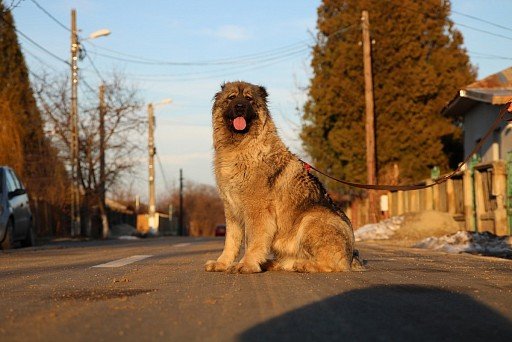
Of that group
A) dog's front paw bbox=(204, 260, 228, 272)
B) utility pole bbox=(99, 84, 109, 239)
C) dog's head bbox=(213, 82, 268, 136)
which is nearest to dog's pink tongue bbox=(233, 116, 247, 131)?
dog's head bbox=(213, 82, 268, 136)

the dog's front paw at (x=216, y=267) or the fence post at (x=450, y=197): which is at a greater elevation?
the fence post at (x=450, y=197)

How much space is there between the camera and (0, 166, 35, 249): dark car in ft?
58.3

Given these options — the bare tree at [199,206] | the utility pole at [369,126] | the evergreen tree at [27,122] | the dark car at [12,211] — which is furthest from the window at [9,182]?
the bare tree at [199,206]

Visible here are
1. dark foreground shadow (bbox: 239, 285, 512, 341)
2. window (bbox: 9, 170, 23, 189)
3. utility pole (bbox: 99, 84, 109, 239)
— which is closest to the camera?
dark foreground shadow (bbox: 239, 285, 512, 341)

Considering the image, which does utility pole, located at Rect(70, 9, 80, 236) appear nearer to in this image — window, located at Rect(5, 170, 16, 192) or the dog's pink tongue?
window, located at Rect(5, 170, 16, 192)

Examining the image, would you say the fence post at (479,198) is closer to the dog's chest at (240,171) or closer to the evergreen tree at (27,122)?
the dog's chest at (240,171)

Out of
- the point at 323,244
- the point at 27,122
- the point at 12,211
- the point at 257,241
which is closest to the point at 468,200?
the point at 12,211

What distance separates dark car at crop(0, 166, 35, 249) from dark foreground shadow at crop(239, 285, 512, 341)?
1339 cm

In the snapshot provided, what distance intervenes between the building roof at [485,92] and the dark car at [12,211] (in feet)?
42.7

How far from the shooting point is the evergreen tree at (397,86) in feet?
118

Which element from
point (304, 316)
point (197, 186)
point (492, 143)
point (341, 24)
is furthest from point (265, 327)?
point (197, 186)

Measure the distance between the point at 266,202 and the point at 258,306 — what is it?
2.88m

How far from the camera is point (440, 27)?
3716cm

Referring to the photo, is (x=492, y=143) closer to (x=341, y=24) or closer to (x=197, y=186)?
(x=341, y=24)
